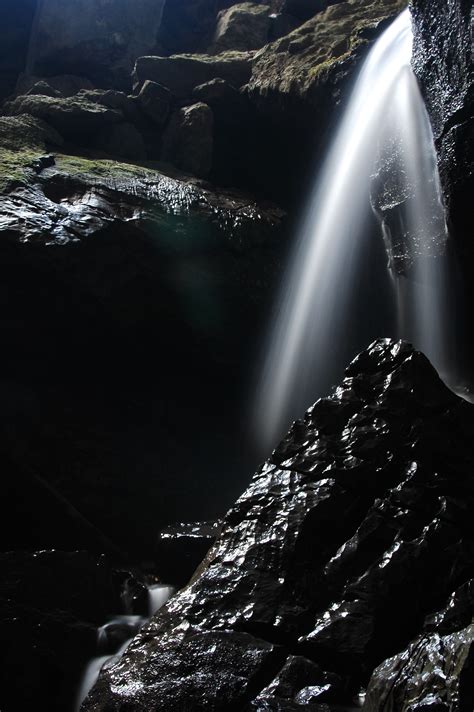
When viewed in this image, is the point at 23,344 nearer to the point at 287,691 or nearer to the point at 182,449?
the point at 182,449

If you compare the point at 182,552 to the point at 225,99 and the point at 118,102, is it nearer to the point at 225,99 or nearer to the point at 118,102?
the point at 225,99

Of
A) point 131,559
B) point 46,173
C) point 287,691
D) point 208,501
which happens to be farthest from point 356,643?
point 46,173

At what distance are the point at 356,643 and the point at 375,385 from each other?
2.53 m

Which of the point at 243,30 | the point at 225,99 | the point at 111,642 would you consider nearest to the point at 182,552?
the point at 111,642

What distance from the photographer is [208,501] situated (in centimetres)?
906

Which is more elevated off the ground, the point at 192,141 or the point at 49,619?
the point at 192,141

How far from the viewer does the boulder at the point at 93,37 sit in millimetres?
17922

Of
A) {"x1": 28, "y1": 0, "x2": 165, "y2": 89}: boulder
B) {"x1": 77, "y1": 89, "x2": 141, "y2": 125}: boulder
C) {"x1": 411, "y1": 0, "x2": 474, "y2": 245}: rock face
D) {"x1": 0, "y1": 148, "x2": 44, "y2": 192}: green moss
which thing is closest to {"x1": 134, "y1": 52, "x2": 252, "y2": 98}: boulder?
{"x1": 77, "y1": 89, "x2": 141, "y2": 125}: boulder

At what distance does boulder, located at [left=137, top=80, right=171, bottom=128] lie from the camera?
13891 mm

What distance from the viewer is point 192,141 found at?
1319 centimetres

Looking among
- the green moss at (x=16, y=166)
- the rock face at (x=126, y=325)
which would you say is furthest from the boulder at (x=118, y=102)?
the green moss at (x=16, y=166)

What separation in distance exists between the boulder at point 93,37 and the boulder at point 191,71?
8.85ft

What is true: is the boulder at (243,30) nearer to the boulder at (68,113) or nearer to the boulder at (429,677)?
the boulder at (68,113)

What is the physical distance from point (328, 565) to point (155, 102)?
40.9 ft
